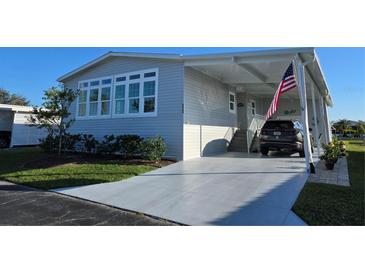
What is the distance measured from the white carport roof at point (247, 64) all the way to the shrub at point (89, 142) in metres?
3.89


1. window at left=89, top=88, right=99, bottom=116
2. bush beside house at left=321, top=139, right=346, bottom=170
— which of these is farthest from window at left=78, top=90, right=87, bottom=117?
bush beside house at left=321, top=139, right=346, bottom=170

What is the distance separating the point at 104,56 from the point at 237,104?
8859 millimetres

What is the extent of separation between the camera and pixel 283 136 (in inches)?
391

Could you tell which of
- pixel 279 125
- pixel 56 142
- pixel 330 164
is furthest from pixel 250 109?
pixel 56 142

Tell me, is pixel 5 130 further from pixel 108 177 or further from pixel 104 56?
pixel 108 177

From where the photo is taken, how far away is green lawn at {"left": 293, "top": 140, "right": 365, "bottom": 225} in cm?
363

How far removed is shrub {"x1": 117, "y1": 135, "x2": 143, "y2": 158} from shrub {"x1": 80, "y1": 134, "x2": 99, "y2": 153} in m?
2.12

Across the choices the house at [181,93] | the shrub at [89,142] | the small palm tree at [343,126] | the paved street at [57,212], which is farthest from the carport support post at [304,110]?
the small palm tree at [343,126]

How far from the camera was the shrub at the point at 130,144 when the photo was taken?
9.48m

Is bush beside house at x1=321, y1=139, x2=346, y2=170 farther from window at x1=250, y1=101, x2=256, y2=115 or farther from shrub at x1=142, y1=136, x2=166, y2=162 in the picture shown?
window at x1=250, y1=101, x2=256, y2=115

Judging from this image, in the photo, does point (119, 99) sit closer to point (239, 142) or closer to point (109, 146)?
point (109, 146)

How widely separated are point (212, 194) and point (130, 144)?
17.6ft
